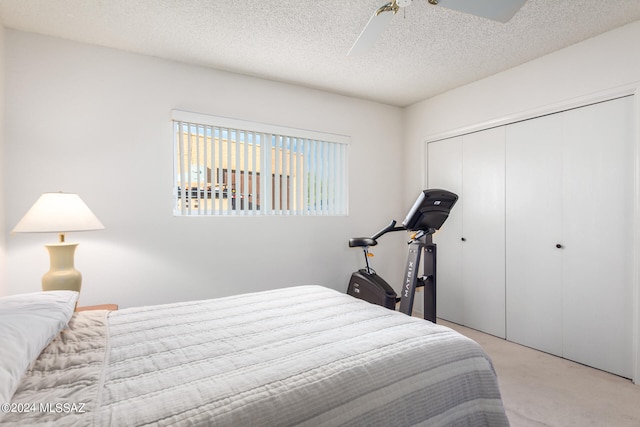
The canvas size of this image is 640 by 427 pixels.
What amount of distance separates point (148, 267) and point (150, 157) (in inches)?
35.7

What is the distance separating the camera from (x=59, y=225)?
1938 millimetres

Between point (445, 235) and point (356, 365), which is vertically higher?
point (445, 235)

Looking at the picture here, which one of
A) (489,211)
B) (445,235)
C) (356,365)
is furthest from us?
(445,235)

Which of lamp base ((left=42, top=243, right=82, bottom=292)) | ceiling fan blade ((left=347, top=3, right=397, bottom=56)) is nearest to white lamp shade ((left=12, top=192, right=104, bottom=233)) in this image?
lamp base ((left=42, top=243, right=82, bottom=292))

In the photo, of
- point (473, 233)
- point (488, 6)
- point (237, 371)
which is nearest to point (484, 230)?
point (473, 233)

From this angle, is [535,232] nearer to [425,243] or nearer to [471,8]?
[425,243]

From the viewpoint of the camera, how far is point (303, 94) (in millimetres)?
3414

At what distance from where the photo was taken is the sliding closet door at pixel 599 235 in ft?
7.68

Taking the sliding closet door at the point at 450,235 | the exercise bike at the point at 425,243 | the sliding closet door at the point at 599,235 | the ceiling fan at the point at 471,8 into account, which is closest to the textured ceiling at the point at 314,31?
the ceiling fan at the point at 471,8

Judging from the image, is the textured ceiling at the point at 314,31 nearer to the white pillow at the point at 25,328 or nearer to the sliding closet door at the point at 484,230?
the sliding closet door at the point at 484,230

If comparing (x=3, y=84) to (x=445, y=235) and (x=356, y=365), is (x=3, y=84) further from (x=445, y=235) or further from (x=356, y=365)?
(x=445, y=235)

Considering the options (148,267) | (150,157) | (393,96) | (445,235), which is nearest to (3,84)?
(150,157)

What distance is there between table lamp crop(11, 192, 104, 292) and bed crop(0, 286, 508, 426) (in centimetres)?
56

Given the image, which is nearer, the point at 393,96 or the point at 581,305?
the point at 581,305
